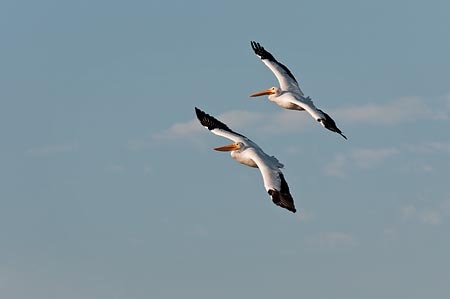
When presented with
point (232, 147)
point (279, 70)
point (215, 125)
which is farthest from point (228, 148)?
point (279, 70)

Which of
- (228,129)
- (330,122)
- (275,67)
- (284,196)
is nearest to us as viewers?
(284,196)

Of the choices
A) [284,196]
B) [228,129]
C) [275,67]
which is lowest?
[284,196]

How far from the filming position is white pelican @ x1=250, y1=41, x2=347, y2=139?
57.5 m

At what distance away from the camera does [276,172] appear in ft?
174

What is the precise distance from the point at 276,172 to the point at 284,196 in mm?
2780

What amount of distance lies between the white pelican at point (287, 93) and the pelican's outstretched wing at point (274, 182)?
141 inches

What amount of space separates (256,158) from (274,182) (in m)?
3.86

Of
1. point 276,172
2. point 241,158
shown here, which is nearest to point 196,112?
point 241,158

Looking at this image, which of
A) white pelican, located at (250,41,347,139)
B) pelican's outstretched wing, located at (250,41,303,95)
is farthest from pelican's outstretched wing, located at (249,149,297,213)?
pelican's outstretched wing, located at (250,41,303,95)

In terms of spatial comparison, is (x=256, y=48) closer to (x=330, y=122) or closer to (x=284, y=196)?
(x=330, y=122)

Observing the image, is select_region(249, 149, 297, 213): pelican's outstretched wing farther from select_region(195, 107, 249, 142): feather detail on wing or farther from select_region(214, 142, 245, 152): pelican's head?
select_region(195, 107, 249, 142): feather detail on wing

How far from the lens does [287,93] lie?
207ft

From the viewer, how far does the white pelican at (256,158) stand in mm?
50469

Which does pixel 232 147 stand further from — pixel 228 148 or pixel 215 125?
pixel 215 125
